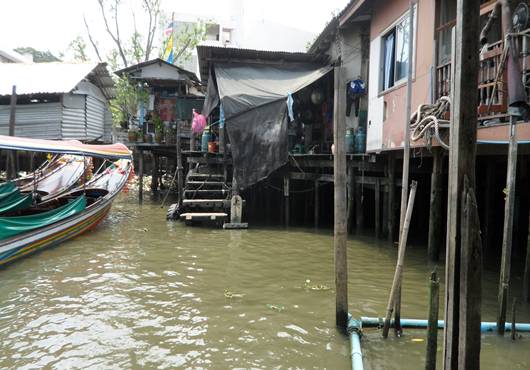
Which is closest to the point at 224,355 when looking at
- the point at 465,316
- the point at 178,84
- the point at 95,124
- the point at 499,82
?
the point at 465,316

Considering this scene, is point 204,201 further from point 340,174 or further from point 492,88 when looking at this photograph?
point 492,88

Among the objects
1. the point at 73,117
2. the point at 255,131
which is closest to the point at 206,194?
the point at 255,131

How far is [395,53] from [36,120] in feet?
52.4

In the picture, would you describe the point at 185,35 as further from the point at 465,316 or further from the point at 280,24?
the point at 465,316

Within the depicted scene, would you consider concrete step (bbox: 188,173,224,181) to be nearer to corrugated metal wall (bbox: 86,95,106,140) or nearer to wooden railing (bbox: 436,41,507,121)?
wooden railing (bbox: 436,41,507,121)

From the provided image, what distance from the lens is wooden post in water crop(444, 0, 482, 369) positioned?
7.59ft

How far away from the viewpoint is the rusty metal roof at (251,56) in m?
12.9

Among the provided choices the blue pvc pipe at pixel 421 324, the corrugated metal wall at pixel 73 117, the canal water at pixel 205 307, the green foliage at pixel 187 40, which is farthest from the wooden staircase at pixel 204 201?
the green foliage at pixel 187 40

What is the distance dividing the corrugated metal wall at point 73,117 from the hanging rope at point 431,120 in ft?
54.7

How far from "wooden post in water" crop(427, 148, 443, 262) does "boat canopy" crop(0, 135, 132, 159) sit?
23.7ft

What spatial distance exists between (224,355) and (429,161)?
6.95 m

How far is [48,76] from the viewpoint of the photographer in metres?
18.8

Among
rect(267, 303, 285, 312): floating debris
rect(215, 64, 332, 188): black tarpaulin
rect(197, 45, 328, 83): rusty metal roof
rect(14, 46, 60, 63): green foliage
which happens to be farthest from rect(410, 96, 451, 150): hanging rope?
rect(14, 46, 60, 63): green foliage

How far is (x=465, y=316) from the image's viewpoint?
2.32 metres
